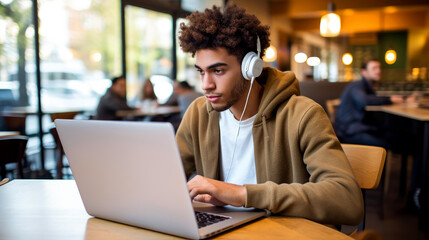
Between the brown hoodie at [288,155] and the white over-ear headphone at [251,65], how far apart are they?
0.24 ft

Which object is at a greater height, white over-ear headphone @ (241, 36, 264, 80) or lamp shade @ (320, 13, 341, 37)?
lamp shade @ (320, 13, 341, 37)

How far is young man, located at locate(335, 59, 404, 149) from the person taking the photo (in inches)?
170

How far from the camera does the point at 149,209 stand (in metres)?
0.94

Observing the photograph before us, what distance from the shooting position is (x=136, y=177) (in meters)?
0.92

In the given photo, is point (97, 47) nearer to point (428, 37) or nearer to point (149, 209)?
point (149, 209)

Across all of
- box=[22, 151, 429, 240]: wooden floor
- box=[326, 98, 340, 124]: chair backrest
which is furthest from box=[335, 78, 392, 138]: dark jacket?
box=[22, 151, 429, 240]: wooden floor

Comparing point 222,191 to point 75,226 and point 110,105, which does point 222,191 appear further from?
point 110,105

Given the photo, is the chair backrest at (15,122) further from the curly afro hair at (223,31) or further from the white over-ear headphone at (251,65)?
the white over-ear headphone at (251,65)

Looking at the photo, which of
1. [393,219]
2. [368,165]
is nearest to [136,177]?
[368,165]

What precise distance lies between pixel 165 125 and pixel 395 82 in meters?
10.2

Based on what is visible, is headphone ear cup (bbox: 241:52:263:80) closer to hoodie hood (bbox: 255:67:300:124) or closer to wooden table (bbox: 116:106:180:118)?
hoodie hood (bbox: 255:67:300:124)

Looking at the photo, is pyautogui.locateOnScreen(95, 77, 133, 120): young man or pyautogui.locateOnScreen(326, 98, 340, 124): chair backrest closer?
pyautogui.locateOnScreen(326, 98, 340, 124): chair backrest

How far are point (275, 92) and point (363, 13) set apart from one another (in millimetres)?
11593

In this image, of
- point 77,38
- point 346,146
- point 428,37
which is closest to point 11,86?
point 77,38
